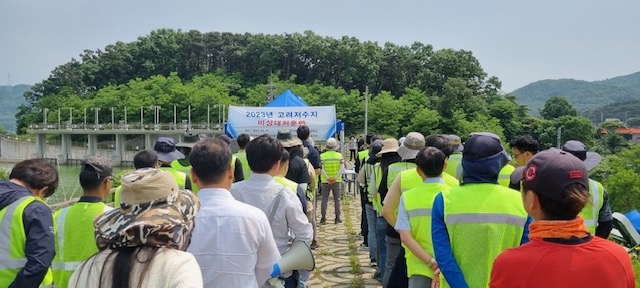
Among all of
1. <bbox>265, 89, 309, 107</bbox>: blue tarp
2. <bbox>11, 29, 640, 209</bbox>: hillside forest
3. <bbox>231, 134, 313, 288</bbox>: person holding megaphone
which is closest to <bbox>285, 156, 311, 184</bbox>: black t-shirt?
<bbox>231, 134, 313, 288</bbox>: person holding megaphone

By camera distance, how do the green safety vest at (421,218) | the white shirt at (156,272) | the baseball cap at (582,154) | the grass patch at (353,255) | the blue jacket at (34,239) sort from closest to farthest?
the white shirt at (156,272), the blue jacket at (34,239), the green safety vest at (421,218), the baseball cap at (582,154), the grass patch at (353,255)

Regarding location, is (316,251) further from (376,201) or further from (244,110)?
(244,110)

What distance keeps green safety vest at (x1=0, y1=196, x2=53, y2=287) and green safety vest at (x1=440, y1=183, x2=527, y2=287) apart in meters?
2.19

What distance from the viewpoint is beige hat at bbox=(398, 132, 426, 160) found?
4078mm

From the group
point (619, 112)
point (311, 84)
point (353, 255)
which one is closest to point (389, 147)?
point (353, 255)

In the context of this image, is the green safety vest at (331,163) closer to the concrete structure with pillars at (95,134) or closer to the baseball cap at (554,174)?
the baseball cap at (554,174)

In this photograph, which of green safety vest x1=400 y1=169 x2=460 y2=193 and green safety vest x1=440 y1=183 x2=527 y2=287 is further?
green safety vest x1=400 y1=169 x2=460 y2=193

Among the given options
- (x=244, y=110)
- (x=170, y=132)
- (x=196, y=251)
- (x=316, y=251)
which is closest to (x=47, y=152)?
(x=170, y=132)

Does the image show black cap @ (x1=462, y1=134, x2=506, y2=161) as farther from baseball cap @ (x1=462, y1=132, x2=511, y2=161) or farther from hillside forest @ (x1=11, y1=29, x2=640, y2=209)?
hillside forest @ (x1=11, y1=29, x2=640, y2=209)

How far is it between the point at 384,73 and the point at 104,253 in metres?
64.9

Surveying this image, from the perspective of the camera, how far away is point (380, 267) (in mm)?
4980

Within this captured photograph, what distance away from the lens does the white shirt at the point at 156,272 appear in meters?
1.44

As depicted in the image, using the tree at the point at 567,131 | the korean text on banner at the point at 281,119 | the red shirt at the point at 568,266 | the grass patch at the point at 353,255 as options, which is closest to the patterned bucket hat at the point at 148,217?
the red shirt at the point at 568,266

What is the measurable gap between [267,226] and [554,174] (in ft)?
3.85
